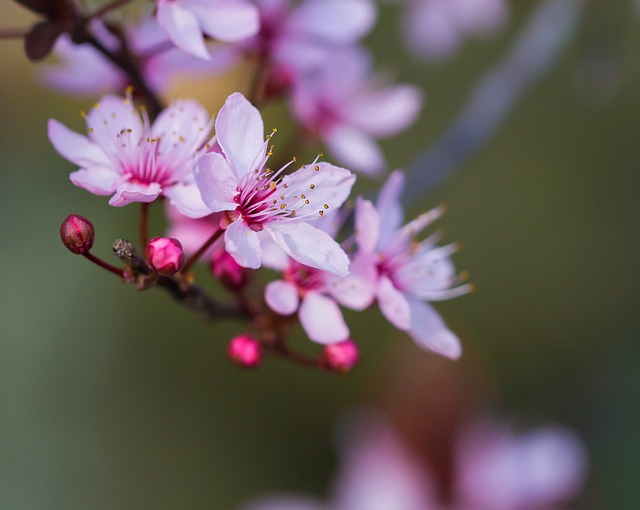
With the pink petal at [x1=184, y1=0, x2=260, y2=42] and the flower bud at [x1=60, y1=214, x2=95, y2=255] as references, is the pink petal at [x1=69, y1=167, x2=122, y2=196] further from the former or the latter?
the pink petal at [x1=184, y1=0, x2=260, y2=42]

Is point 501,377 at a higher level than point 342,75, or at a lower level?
higher

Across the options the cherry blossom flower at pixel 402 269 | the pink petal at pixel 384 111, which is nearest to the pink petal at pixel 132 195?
the cherry blossom flower at pixel 402 269

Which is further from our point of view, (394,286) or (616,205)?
(616,205)

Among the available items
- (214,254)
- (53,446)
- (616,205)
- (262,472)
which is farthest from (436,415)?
(616,205)

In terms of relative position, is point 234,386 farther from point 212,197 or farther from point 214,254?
point 212,197

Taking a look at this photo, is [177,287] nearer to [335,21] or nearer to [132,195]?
[132,195]

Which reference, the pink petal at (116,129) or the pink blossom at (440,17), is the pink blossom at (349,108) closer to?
the pink petal at (116,129)
